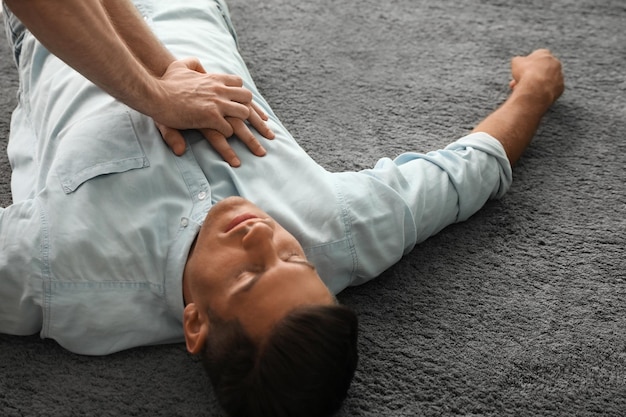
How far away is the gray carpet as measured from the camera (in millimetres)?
1188

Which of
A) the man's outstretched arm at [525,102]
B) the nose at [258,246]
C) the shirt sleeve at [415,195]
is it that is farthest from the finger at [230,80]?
the man's outstretched arm at [525,102]

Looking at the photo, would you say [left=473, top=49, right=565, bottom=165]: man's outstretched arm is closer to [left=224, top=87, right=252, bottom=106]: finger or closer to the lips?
[left=224, top=87, right=252, bottom=106]: finger

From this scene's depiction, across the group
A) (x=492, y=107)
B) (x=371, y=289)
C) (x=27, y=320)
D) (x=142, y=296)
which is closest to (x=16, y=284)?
(x=27, y=320)

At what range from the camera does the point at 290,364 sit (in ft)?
3.28

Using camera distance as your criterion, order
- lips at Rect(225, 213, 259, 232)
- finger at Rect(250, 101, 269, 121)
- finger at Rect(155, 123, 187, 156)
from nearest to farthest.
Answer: lips at Rect(225, 213, 259, 232) → finger at Rect(155, 123, 187, 156) → finger at Rect(250, 101, 269, 121)

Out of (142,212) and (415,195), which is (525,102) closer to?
(415,195)

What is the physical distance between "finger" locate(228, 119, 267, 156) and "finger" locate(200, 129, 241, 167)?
3 cm

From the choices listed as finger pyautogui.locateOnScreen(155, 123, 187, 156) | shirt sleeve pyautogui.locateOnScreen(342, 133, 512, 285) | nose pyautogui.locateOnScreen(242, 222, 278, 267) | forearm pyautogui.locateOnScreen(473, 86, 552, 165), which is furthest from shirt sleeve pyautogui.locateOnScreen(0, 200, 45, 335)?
forearm pyautogui.locateOnScreen(473, 86, 552, 165)

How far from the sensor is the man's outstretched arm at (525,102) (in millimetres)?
1541

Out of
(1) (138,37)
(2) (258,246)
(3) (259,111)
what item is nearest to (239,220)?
(2) (258,246)

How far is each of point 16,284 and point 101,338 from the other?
0.15 metres

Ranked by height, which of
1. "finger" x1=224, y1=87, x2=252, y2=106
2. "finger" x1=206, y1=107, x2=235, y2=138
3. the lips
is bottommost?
the lips

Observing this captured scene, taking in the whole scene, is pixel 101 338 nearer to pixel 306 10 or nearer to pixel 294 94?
pixel 294 94

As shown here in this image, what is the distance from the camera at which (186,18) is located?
157 centimetres
